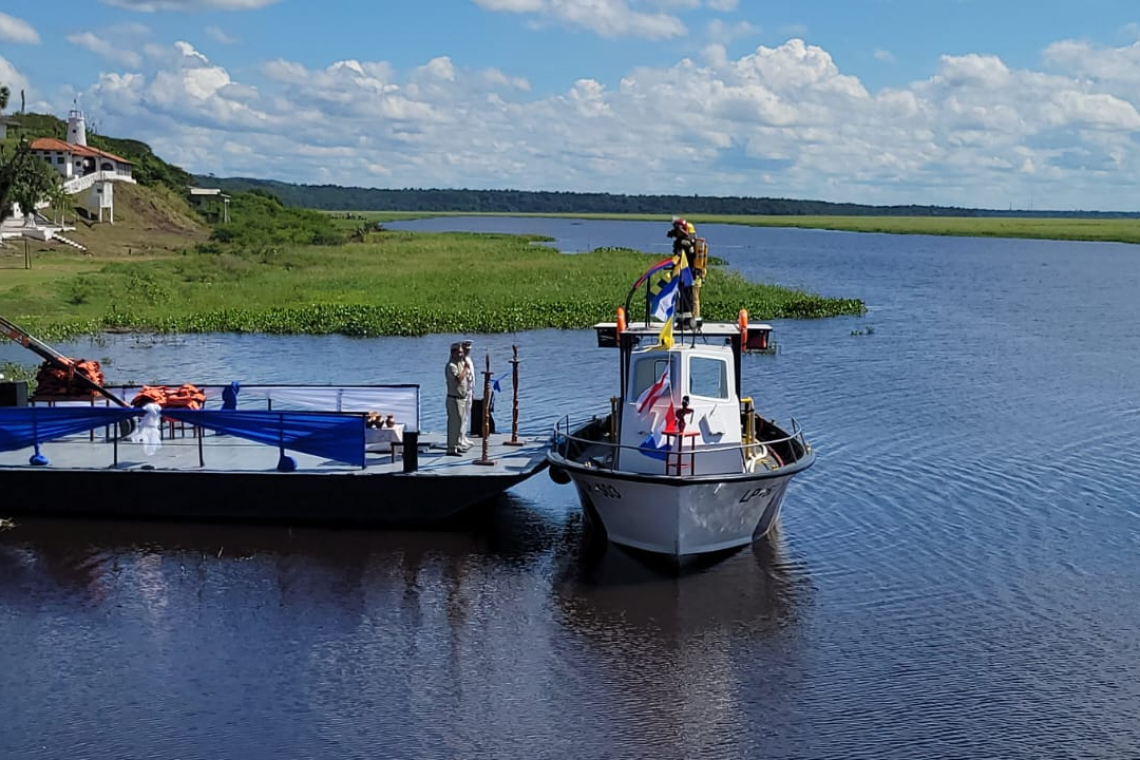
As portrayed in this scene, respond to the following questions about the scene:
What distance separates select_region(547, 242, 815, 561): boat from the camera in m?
19.4

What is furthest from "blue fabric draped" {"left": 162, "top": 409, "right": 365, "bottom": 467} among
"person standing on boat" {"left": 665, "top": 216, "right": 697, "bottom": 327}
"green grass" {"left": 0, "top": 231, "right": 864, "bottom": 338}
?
"green grass" {"left": 0, "top": 231, "right": 864, "bottom": 338}

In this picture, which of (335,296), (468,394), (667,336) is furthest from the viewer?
(335,296)

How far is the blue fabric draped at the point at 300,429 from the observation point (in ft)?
70.1

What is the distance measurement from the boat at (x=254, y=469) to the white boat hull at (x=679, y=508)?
1760 mm

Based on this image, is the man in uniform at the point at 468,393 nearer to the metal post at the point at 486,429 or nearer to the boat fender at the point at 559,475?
the metal post at the point at 486,429

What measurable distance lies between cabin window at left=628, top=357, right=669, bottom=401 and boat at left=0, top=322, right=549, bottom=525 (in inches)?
85.3

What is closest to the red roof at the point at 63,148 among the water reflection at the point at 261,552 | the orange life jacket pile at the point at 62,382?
the orange life jacket pile at the point at 62,382

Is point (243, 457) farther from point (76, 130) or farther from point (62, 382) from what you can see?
point (76, 130)

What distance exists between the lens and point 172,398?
2358cm

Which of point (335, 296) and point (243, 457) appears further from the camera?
point (335, 296)

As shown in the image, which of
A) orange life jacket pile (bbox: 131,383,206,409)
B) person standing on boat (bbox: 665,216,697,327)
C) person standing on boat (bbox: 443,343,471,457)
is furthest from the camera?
orange life jacket pile (bbox: 131,383,206,409)

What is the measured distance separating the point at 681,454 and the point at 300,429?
6.65 metres

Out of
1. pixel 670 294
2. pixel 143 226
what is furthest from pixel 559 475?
pixel 143 226

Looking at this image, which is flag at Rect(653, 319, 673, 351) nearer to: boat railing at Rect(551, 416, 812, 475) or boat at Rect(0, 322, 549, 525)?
boat railing at Rect(551, 416, 812, 475)
